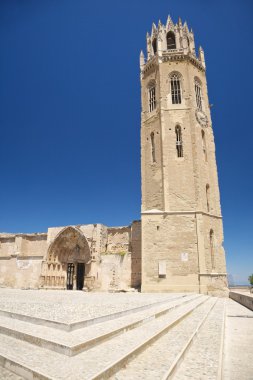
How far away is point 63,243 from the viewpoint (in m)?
23.6

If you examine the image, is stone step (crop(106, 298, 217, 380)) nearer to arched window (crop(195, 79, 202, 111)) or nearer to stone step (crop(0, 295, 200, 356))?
stone step (crop(0, 295, 200, 356))

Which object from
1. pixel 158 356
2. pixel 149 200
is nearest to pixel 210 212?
pixel 149 200

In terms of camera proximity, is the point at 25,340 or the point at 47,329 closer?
the point at 25,340

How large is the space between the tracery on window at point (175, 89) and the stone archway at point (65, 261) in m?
14.5

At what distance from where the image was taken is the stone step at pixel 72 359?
9.59 feet

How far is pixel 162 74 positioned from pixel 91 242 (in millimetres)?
16414

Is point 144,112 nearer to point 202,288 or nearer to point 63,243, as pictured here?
point 63,243

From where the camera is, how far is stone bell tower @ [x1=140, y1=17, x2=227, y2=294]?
701 inches

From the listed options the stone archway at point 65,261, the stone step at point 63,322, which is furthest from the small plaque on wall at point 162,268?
the stone step at point 63,322

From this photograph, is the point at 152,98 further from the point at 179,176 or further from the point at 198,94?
the point at 179,176

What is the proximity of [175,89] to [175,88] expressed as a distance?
0.13 meters

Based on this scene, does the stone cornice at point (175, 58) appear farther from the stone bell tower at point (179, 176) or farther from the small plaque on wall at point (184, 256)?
the small plaque on wall at point (184, 256)

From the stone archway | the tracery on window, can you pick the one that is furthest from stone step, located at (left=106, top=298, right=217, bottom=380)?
the tracery on window

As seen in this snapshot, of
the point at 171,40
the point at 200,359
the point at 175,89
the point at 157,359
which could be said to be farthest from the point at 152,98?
the point at 157,359
